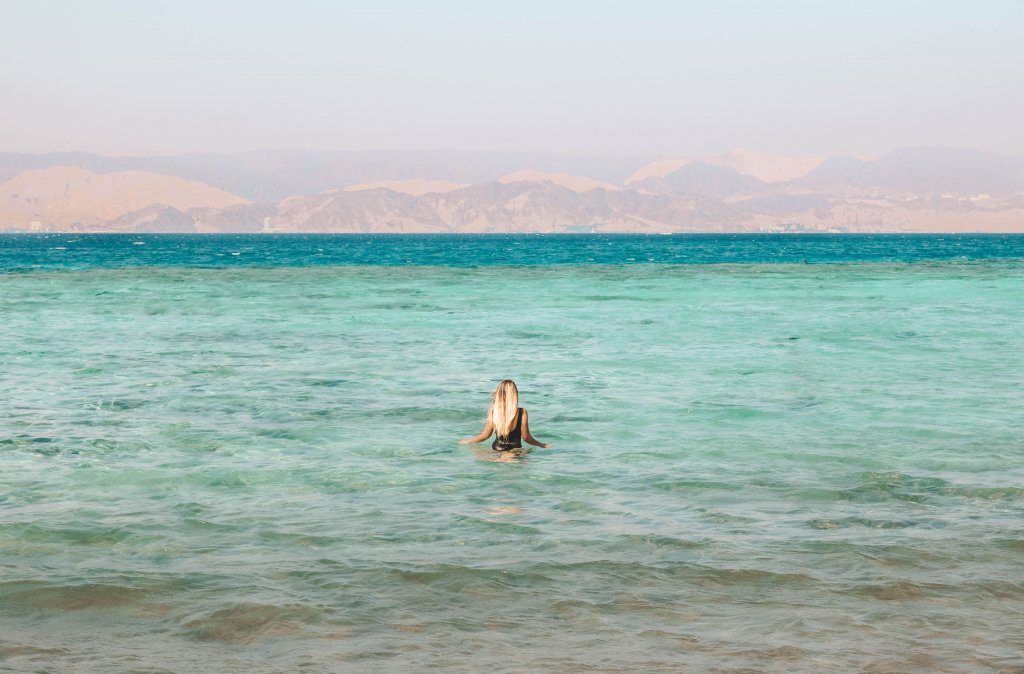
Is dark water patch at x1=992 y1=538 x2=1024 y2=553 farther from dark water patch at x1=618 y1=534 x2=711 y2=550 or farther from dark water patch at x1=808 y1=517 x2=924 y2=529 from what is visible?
dark water patch at x1=618 y1=534 x2=711 y2=550

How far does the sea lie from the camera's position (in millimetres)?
7453

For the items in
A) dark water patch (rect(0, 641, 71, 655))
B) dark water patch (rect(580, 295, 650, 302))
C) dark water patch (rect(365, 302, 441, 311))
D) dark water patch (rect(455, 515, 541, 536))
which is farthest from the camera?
dark water patch (rect(580, 295, 650, 302))

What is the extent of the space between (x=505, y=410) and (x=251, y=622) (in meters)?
6.60

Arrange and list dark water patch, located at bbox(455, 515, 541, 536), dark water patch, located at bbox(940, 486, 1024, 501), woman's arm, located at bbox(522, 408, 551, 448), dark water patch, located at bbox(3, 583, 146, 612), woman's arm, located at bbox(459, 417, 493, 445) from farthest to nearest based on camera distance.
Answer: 1. woman's arm, located at bbox(459, 417, 493, 445)
2. woman's arm, located at bbox(522, 408, 551, 448)
3. dark water patch, located at bbox(940, 486, 1024, 501)
4. dark water patch, located at bbox(455, 515, 541, 536)
5. dark water patch, located at bbox(3, 583, 146, 612)

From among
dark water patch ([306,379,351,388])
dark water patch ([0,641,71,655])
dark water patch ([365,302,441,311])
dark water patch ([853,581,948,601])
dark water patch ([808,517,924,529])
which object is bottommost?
dark water patch ([0,641,71,655])

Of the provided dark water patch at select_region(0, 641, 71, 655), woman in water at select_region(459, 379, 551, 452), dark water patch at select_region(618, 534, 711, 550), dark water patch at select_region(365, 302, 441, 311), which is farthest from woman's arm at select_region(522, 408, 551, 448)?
dark water patch at select_region(365, 302, 441, 311)

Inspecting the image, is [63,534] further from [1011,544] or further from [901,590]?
[1011,544]

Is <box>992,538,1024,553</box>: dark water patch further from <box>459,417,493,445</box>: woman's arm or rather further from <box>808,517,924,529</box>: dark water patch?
<box>459,417,493,445</box>: woman's arm

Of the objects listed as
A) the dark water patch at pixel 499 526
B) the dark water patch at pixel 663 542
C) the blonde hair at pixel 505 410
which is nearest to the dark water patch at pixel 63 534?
the dark water patch at pixel 499 526

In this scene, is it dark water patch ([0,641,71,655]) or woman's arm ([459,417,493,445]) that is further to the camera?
woman's arm ([459,417,493,445])

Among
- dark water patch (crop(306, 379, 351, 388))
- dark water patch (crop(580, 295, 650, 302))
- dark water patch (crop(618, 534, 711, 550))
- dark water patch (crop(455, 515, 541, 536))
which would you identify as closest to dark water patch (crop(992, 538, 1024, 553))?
dark water patch (crop(618, 534, 711, 550))

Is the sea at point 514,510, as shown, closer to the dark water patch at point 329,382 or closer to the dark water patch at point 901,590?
the dark water patch at point 901,590

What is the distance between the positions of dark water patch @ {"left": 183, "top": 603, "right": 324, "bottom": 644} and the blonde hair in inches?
242

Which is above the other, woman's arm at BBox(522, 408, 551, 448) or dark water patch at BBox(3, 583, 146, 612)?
woman's arm at BBox(522, 408, 551, 448)
